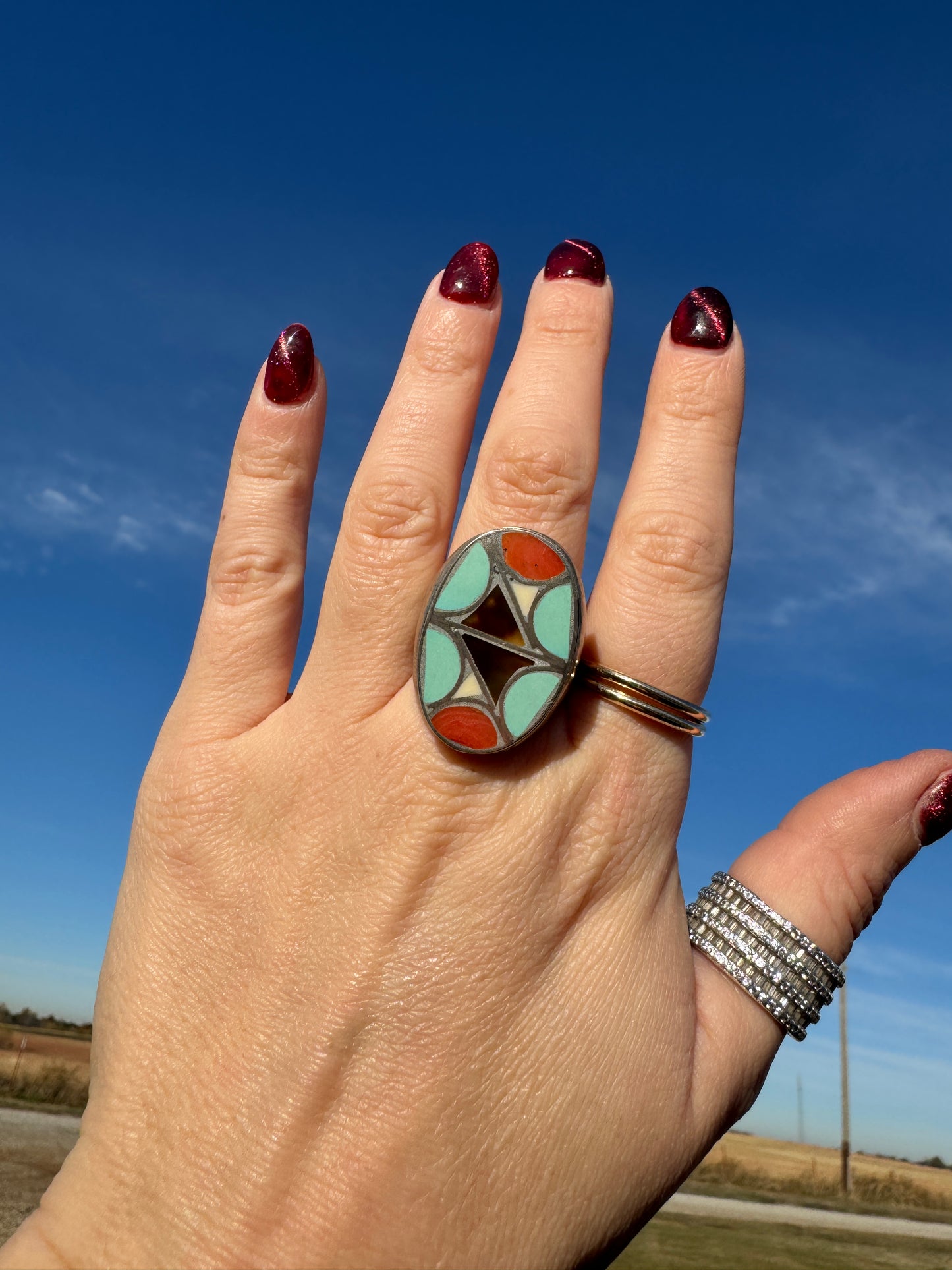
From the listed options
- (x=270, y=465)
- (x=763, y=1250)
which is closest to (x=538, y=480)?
(x=270, y=465)

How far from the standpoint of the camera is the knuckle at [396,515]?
7.25 feet

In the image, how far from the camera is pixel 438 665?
1940 mm

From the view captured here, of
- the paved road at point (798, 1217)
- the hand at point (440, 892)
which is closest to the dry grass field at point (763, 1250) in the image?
the paved road at point (798, 1217)

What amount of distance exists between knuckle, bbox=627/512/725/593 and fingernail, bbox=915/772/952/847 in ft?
2.73

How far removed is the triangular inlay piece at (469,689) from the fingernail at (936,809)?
49.8 inches

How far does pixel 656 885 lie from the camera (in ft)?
6.64

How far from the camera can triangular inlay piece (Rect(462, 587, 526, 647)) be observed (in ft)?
6.22

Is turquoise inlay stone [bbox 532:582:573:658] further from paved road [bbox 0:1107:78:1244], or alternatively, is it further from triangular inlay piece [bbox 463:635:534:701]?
paved road [bbox 0:1107:78:1244]

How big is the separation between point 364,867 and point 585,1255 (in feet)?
2.75

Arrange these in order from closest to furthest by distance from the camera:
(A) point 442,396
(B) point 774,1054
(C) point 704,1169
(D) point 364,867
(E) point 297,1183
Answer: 1. (E) point 297,1183
2. (D) point 364,867
3. (B) point 774,1054
4. (A) point 442,396
5. (C) point 704,1169

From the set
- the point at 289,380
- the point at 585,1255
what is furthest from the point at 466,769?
the point at 289,380

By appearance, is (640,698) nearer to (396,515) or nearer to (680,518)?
(680,518)

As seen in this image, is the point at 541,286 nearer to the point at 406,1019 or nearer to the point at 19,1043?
the point at 406,1019

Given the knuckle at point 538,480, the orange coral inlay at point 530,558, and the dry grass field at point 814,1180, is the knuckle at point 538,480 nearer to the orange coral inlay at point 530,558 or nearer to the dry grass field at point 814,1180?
the orange coral inlay at point 530,558
